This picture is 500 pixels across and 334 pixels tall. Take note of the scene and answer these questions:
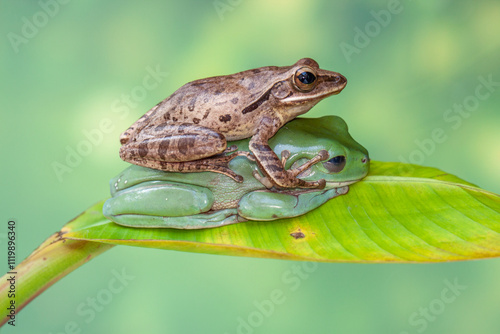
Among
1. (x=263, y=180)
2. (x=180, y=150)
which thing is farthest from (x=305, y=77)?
(x=180, y=150)

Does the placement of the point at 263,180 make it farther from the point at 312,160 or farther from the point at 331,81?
the point at 331,81

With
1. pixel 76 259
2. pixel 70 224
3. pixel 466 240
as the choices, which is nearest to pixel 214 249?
pixel 76 259

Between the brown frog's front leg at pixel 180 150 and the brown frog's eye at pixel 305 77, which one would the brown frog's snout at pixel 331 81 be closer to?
the brown frog's eye at pixel 305 77

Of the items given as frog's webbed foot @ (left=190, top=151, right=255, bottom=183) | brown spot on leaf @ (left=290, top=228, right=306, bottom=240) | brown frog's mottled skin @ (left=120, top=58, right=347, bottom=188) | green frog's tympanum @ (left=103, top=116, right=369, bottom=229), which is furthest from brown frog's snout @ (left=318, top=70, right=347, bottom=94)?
brown spot on leaf @ (left=290, top=228, right=306, bottom=240)

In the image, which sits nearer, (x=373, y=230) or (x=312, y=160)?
(x=373, y=230)

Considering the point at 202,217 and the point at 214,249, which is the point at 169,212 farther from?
the point at 214,249
